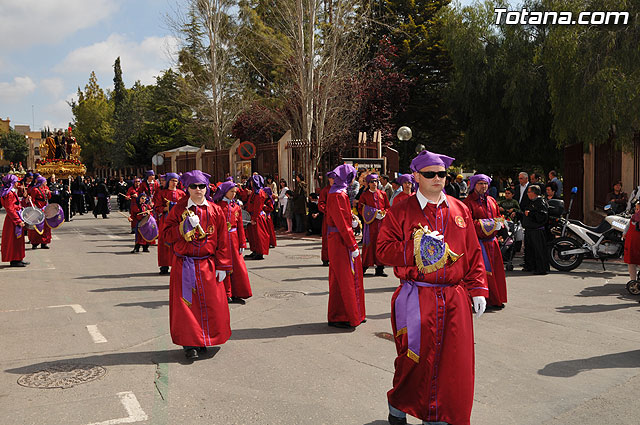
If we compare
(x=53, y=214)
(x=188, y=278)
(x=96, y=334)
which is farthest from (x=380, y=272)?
(x=53, y=214)

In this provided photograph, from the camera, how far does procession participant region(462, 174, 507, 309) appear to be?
8.13m

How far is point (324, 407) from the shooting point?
4.81 meters

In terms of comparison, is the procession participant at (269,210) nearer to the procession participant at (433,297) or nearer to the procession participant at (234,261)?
the procession participant at (234,261)

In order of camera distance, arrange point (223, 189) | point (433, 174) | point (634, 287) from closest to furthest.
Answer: point (433, 174), point (634, 287), point (223, 189)

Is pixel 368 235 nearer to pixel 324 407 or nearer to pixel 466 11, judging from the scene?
pixel 324 407

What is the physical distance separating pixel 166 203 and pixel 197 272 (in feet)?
22.3

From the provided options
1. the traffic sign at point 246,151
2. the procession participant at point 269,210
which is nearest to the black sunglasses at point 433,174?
the procession participant at point 269,210

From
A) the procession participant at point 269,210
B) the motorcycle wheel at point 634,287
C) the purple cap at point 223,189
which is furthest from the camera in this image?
the procession participant at point 269,210

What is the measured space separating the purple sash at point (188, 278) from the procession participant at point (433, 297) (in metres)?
2.65

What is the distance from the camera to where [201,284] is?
20.2 feet

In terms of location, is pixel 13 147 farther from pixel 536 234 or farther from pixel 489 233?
pixel 489 233

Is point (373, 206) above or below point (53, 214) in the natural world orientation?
above

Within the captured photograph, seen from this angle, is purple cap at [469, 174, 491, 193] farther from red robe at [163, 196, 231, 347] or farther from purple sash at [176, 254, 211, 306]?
purple sash at [176, 254, 211, 306]

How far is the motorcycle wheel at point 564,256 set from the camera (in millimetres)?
11820
